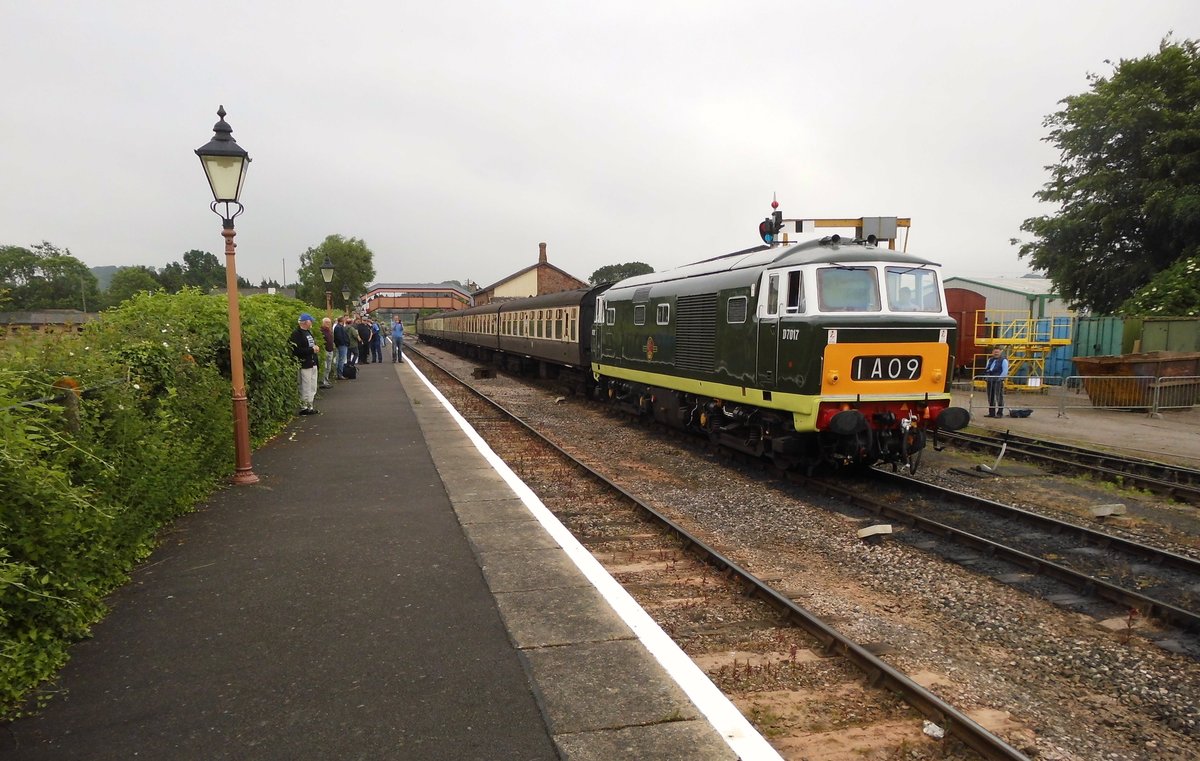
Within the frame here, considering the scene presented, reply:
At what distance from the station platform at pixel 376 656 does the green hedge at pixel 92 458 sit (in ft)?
0.77

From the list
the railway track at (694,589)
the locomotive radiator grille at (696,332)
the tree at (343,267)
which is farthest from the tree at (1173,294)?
the tree at (343,267)

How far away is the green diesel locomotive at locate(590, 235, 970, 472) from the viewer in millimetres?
8164

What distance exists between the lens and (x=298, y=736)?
3113 mm

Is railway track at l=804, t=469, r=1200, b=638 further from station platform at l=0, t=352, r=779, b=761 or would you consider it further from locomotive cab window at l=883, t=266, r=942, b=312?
station platform at l=0, t=352, r=779, b=761

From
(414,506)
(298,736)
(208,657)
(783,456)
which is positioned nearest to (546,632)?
(298,736)

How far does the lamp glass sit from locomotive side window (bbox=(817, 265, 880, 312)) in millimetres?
6422

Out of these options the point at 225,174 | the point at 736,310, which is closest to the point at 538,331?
the point at 736,310

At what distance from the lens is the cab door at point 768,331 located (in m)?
8.77

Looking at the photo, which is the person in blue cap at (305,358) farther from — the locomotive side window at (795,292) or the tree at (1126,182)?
the tree at (1126,182)

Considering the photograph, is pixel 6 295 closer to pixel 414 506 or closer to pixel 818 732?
pixel 414 506

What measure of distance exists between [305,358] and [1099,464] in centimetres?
1270

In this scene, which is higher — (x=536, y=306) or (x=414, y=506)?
(x=536, y=306)

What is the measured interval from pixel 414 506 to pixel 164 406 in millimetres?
2319

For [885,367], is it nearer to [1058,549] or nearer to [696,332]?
[1058,549]
